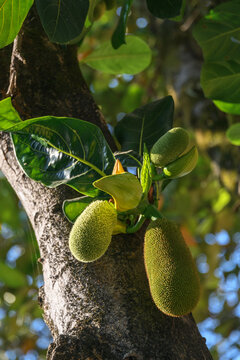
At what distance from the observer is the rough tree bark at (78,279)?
24.0 inches

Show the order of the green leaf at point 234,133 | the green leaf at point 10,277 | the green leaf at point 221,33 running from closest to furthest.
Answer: the green leaf at point 221,33, the green leaf at point 234,133, the green leaf at point 10,277

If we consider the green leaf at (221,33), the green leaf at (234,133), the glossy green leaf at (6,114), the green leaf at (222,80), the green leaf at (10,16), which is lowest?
the green leaf at (234,133)

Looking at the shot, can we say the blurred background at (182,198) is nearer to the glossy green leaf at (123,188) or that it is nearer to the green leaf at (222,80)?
the green leaf at (222,80)

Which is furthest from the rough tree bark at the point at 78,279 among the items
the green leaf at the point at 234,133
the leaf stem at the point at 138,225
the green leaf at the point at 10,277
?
the green leaf at the point at 10,277

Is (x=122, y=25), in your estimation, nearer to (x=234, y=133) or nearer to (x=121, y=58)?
(x=121, y=58)

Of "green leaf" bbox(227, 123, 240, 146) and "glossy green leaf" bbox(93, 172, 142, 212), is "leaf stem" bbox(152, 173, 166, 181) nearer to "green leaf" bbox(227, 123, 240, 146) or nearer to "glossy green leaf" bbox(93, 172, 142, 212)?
"glossy green leaf" bbox(93, 172, 142, 212)

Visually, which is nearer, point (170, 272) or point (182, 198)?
point (170, 272)

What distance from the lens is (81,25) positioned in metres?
0.82

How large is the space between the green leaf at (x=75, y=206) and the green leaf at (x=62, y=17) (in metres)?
0.29

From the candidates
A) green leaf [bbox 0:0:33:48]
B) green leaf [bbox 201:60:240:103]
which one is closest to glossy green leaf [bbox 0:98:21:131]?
green leaf [bbox 0:0:33:48]

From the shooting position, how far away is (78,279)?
2.22 ft

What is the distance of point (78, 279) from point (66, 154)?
191mm

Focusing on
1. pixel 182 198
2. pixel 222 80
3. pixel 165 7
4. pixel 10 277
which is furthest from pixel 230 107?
pixel 182 198

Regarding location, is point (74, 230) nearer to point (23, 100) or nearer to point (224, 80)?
point (23, 100)
